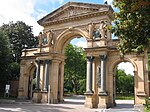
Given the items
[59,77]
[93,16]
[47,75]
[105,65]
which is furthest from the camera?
[59,77]

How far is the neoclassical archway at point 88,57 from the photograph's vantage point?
2042cm

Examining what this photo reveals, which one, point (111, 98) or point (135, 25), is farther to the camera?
point (111, 98)

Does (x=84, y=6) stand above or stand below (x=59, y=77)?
above

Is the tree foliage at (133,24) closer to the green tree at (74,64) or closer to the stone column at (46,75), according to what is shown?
the stone column at (46,75)

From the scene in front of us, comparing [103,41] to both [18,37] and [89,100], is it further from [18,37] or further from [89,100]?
[18,37]

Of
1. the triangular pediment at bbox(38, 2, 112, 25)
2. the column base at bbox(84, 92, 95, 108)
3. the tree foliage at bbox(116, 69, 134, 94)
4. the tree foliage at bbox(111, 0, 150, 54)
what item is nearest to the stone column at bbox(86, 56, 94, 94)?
the column base at bbox(84, 92, 95, 108)

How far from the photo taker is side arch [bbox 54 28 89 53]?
23.6m

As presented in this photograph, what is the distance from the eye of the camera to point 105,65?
69.0ft

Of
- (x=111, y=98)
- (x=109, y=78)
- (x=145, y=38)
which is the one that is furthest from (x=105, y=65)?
(x=145, y=38)

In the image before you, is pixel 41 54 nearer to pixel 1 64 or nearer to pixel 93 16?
pixel 1 64

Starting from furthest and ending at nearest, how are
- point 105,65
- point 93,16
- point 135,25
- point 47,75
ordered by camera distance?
point 47,75 → point 93,16 → point 105,65 → point 135,25

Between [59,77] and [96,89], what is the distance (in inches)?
240

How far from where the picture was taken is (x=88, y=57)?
71.5 ft

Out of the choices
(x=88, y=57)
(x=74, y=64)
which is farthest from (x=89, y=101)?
(x=74, y=64)
